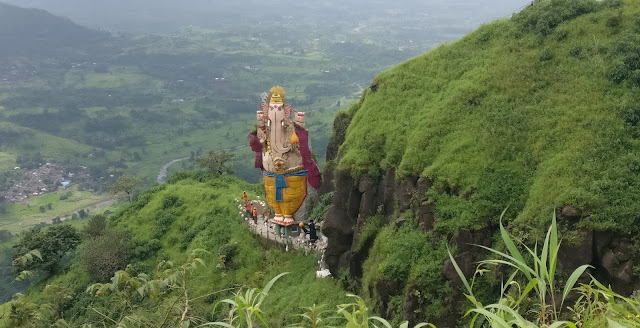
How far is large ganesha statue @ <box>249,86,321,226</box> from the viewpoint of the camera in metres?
16.5

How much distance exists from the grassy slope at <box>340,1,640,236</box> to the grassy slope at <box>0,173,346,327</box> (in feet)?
13.0

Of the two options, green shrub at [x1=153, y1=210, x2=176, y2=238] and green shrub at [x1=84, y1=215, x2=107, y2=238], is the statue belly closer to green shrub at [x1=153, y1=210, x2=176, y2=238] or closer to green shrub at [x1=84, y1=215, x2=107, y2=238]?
green shrub at [x1=153, y1=210, x2=176, y2=238]

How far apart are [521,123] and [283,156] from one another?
792 centimetres

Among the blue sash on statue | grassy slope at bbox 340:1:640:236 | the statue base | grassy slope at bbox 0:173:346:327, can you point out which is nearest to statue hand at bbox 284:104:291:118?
the blue sash on statue

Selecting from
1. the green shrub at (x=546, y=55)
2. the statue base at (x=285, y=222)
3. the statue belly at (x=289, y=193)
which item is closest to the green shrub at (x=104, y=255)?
the statue base at (x=285, y=222)

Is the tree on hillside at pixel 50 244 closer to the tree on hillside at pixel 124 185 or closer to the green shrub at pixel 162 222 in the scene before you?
the green shrub at pixel 162 222

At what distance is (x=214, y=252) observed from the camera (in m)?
18.0

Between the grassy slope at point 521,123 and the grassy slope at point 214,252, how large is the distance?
396 centimetres

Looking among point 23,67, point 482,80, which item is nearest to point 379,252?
point 482,80

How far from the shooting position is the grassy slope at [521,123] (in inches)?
366

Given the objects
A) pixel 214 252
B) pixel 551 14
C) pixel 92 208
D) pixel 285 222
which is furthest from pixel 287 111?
pixel 92 208

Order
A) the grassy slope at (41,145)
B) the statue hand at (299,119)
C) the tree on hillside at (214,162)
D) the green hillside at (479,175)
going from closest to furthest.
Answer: the green hillside at (479,175) < the statue hand at (299,119) < the tree on hillside at (214,162) < the grassy slope at (41,145)

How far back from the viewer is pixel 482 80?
1274 cm

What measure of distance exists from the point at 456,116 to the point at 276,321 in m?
6.90
